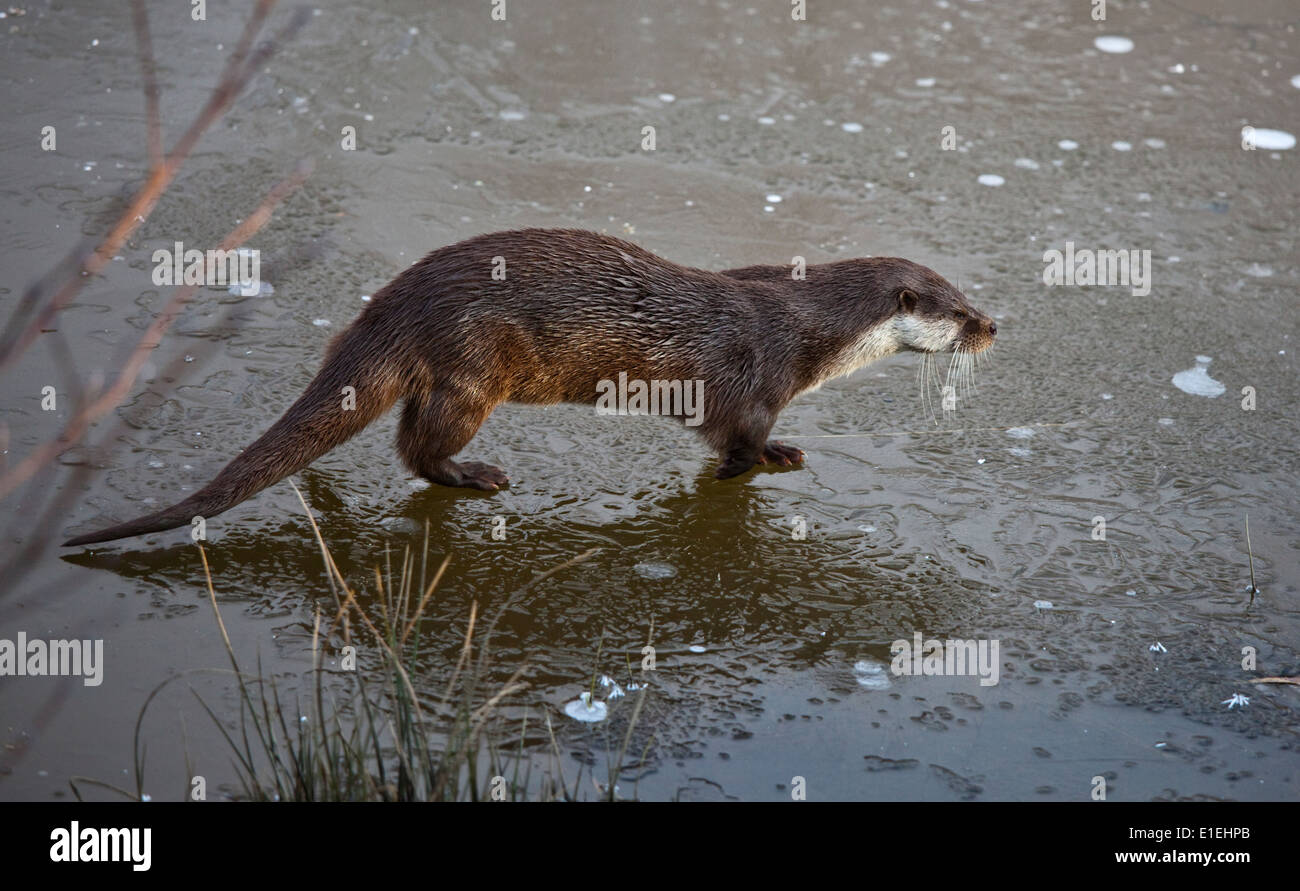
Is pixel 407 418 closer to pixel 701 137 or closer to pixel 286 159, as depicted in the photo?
pixel 286 159

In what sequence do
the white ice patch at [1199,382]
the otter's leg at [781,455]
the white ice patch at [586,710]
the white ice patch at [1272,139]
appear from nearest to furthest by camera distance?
the white ice patch at [586,710] → the otter's leg at [781,455] → the white ice patch at [1199,382] → the white ice patch at [1272,139]

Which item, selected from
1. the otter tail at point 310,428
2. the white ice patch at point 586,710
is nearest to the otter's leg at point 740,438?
the otter tail at point 310,428

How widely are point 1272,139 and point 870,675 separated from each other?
3.87m

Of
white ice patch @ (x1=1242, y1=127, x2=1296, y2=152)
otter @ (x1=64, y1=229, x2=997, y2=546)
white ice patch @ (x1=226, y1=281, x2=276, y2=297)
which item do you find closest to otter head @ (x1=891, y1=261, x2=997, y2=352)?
otter @ (x1=64, y1=229, x2=997, y2=546)

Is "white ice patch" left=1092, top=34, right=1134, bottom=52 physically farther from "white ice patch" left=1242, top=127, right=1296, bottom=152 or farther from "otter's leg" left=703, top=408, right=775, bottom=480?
"otter's leg" left=703, top=408, right=775, bottom=480

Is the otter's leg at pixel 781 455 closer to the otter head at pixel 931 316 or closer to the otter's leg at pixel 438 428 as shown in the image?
the otter head at pixel 931 316

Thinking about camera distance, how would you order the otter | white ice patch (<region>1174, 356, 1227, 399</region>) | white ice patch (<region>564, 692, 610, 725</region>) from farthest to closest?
white ice patch (<region>1174, 356, 1227, 399</region>) < the otter < white ice patch (<region>564, 692, 610, 725</region>)

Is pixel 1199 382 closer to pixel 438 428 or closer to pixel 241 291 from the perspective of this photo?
pixel 438 428

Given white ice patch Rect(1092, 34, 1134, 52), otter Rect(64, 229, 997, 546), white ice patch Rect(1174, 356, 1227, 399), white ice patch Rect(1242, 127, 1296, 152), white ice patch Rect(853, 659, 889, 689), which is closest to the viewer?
white ice patch Rect(853, 659, 889, 689)

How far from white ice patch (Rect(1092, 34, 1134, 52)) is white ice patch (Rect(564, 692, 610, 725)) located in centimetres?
480

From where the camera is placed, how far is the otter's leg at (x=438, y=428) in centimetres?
308

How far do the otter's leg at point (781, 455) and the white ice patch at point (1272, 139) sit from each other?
308 centimetres

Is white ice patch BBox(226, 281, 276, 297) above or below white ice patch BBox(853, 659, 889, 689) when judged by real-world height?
above

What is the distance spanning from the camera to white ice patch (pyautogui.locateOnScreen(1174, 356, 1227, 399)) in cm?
396
